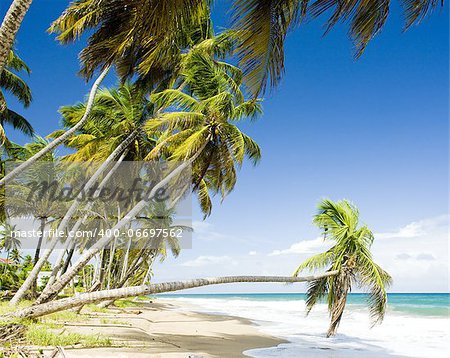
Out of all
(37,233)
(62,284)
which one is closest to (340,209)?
(62,284)

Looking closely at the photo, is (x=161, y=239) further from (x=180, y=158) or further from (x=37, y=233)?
(x=180, y=158)

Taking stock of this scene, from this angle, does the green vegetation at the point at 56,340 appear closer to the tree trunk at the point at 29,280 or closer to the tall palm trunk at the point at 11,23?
the tree trunk at the point at 29,280

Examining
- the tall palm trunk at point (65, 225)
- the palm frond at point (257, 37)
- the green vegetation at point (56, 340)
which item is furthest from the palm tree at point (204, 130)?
the palm frond at point (257, 37)

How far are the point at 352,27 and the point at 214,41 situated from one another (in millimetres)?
8369

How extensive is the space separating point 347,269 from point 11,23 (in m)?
8.17

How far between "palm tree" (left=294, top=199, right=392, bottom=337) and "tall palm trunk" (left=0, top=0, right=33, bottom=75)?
300 inches

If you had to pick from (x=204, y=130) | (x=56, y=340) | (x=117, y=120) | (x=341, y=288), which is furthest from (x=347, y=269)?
(x=117, y=120)

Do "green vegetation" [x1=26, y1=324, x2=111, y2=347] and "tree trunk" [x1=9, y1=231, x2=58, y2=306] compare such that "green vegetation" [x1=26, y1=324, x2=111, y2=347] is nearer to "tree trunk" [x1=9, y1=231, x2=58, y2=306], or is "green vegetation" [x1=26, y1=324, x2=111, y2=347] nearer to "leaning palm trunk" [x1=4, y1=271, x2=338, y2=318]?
"leaning palm trunk" [x1=4, y1=271, x2=338, y2=318]

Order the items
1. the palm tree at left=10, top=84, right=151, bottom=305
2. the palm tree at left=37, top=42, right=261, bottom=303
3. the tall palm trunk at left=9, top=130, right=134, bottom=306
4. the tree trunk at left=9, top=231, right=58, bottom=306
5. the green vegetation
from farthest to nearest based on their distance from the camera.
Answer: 1. the palm tree at left=10, top=84, right=151, bottom=305
2. the palm tree at left=37, top=42, right=261, bottom=303
3. the tall palm trunk at left=9, top=130, right=134, bottom=306
4. the tree trunk at left=9, top=231, right=58, bottom=306
5. the green vegetation

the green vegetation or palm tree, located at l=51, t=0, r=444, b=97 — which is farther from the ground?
palm tree, located at l=51, t=0, r=444, b=97

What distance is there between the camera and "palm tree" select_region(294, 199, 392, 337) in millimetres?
8914

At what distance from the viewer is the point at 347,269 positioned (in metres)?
9.16

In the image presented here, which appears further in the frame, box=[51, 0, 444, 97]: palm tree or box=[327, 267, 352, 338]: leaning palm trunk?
box=[327, 267, 352, 338]: leaning palm trunk

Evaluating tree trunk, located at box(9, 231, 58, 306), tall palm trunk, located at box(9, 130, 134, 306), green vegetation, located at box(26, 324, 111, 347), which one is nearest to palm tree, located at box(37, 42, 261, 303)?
tall palm trunk, located at box(9, 130, 134, 306)
